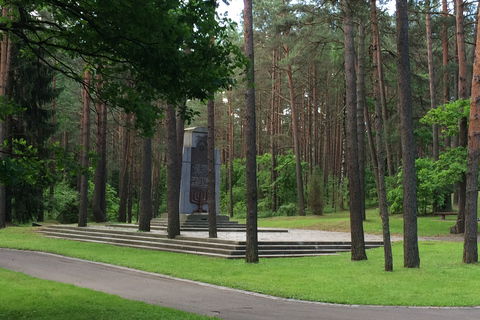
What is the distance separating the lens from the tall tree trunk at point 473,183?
42.3ft

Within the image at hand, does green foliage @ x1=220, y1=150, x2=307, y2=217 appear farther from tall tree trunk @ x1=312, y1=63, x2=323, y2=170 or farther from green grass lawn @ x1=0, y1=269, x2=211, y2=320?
green grass lawn @ x1=0, y1=269, x2=211, y2=320

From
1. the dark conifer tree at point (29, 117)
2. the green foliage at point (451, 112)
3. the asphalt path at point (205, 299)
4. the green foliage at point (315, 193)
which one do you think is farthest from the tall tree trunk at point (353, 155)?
the green foliage at point (315, 193)

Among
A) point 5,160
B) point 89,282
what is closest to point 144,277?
point 89,282

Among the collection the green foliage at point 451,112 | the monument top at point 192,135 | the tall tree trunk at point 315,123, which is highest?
the tall tree trunk at point 315,123

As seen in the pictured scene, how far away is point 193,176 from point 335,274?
1449 centimetres

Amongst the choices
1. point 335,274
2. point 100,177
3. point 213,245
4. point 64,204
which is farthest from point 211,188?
point 64,204

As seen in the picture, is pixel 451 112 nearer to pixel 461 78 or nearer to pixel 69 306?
pixel 461 78

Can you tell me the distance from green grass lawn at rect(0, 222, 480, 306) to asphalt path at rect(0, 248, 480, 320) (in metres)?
0.48

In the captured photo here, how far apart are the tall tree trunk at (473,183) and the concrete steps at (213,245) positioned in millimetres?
5549

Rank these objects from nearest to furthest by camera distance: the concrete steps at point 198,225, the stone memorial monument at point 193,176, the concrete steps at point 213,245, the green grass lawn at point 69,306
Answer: the green grass lawn at point 69,306, the concrete steps at point 213,245, the concrete steps at point 198,225, the stone memorial monument at point 193,176

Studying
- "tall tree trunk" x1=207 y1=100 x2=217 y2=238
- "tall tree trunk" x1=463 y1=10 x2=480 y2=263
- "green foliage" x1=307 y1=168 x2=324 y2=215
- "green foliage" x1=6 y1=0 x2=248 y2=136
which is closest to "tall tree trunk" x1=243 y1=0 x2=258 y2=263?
"tall tree trunk" x1=207 y1=100 x2=217 y2=238

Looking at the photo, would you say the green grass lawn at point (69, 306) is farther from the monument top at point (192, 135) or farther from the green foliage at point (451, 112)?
the green foliage at point (451, 112)

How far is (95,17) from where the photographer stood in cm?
612

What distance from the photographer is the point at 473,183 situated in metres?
12.9
